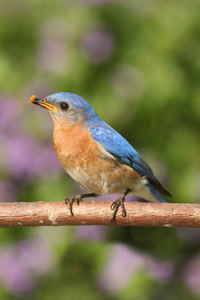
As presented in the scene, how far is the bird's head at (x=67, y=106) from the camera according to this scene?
2.62 metres

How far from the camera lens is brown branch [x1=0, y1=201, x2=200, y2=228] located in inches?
94.8

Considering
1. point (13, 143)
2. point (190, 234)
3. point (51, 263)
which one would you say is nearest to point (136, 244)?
point (190, 234)

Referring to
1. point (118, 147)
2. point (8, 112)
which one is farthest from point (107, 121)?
point (118, 147)

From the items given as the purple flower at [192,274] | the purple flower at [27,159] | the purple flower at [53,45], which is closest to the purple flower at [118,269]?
Result: the purple flower at [192,274]

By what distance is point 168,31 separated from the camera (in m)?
4.07

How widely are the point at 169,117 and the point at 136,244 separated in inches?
38.8

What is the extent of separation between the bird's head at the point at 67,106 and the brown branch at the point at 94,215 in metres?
0.49

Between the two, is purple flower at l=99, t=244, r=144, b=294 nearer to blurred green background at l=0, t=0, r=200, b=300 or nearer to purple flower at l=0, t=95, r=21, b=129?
blurred green background at l=0, t=0, r=200, b=300

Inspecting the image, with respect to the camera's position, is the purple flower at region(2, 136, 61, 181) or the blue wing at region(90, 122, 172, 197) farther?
the purple flower at region(2, 136, 61, 181)

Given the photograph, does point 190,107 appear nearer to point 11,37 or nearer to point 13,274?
point 11,37

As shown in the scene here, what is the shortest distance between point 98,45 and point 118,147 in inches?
55.3

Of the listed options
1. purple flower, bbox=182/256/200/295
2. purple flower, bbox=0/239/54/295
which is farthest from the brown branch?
purple flower, bbox=182/256/200/295

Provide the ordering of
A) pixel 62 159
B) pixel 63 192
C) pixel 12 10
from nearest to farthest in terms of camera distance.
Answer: pixel 62 159 → pixel 63 192 → pixel 12 10

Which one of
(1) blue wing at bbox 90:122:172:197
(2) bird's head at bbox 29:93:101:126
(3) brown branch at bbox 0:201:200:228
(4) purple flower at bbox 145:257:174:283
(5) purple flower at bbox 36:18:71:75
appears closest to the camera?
(3) brown branch at bbox 0:201:200:228
